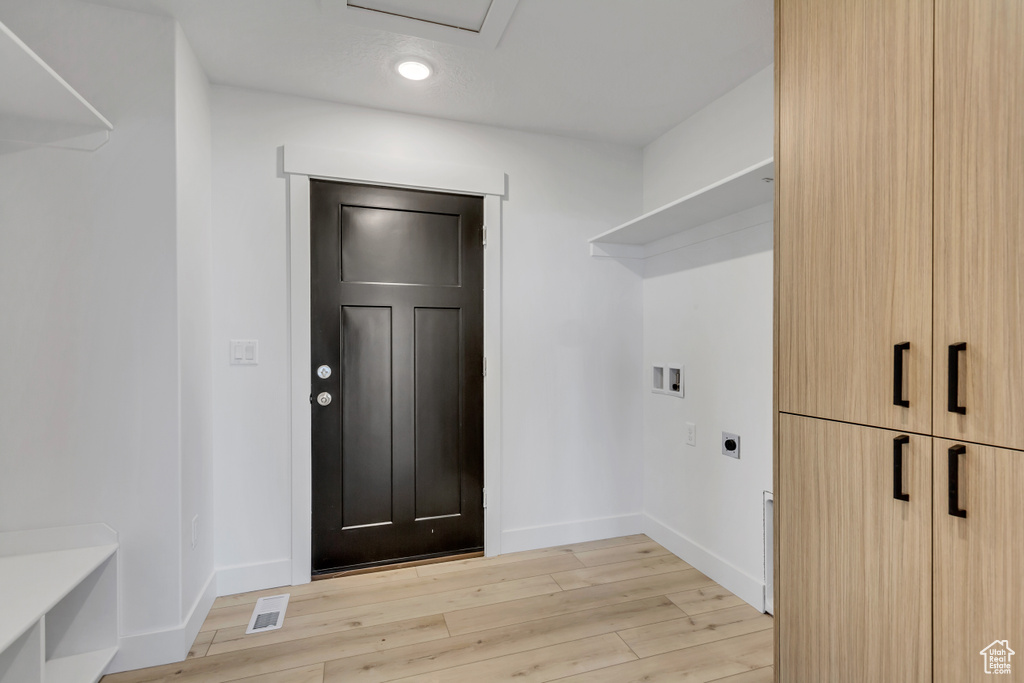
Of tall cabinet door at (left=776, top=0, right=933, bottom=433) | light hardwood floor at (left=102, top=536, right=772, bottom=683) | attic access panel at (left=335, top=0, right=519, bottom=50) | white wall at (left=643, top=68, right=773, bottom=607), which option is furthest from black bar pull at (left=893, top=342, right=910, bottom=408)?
attic access panel at (left=335, top=0, right=519, bottom=50)

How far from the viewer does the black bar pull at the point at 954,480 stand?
1.01 meters

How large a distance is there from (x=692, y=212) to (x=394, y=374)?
164 cm

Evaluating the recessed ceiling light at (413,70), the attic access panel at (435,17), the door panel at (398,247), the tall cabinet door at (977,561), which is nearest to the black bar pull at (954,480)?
the tall cabinet door at (977,561)

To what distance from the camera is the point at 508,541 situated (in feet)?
8.87

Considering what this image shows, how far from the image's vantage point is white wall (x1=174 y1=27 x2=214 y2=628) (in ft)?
6.00

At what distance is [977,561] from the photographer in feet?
3.24

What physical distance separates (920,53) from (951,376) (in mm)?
712

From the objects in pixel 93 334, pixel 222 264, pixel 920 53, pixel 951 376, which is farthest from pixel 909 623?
pixel 222 264

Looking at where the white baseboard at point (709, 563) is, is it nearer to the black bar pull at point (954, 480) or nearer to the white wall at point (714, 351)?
the white wall at point (714, 351)

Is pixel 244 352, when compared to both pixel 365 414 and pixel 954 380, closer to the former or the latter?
pixel 365 414

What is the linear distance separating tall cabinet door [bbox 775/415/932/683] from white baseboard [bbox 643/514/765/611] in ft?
2.65

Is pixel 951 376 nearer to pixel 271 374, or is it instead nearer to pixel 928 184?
pixel 928 184

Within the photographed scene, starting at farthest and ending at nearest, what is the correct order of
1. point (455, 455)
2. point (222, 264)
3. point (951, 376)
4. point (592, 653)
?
point (455, 455) < point (222, 264) < point (592, 653) < point (951, 376)

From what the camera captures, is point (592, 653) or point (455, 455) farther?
point (455, 455)
